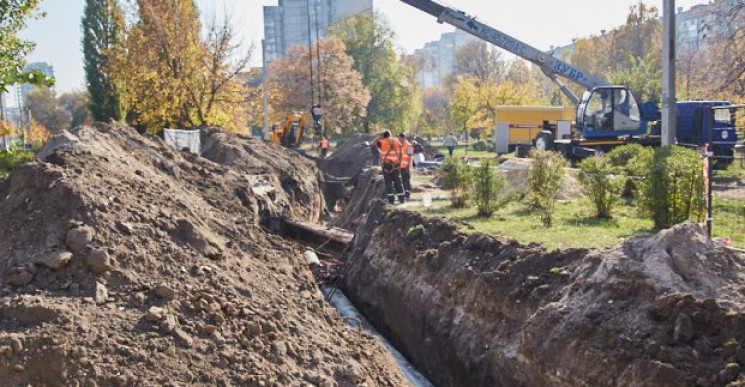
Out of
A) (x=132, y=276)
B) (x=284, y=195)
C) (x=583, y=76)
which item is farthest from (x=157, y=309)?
(x=583, y=76)

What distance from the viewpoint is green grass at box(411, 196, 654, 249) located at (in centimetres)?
963

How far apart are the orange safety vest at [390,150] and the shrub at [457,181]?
49.2 inches

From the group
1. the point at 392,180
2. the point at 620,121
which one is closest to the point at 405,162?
the point at 392,180

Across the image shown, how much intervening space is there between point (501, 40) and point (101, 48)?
2138 cm

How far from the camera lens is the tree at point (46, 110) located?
2768 inches

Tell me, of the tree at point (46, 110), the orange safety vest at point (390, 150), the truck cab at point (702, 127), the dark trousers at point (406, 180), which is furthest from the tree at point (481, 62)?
the orange safety vest at point (390, 150)

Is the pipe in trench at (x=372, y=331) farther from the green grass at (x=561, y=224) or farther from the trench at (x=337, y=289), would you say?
the green grass at (x=561, y=224)

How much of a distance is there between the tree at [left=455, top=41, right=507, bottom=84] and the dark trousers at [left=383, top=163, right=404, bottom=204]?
48.5 meters

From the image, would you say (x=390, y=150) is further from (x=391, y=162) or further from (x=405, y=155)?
(x=405, y=155)

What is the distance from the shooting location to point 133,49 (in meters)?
28.6

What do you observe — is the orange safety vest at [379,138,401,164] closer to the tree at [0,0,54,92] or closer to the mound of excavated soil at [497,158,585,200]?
the mound of excavated soil at [497,158,585,200]

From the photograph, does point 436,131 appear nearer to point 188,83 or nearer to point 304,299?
point 188,83

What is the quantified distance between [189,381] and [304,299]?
2.95 meters

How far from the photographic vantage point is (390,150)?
15.8 meters
